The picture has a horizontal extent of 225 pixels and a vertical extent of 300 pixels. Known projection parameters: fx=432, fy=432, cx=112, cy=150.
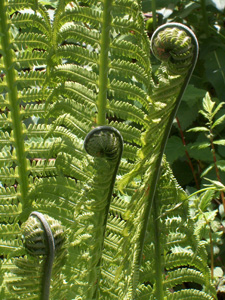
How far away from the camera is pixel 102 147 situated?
2.48 ft

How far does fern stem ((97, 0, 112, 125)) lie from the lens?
1.10m

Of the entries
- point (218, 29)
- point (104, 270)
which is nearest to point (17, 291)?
point (104, 270)

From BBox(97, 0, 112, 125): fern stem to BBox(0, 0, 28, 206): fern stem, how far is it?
0.24 meters

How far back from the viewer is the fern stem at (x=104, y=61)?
110 centimetres

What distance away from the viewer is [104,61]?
1148 mm

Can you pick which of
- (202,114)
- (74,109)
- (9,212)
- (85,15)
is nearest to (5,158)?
(9,212)

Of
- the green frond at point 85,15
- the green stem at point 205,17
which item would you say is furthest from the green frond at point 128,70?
the green stem at point 205,17

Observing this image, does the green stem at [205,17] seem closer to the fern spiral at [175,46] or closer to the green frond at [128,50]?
the green frond at [128,50]

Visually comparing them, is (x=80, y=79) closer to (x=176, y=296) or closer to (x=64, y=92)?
(x=64, y=92)

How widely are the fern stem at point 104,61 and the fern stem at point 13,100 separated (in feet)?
0.79

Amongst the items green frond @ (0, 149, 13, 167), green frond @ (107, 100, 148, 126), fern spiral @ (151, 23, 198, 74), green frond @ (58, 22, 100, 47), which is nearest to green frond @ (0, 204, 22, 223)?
green frond @ (0, 149, 13, 167)

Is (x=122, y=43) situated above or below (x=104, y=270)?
above

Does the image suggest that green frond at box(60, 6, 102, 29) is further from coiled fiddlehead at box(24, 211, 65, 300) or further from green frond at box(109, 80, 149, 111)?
coiled fiddlehead at box(24, 211, 65, 300)

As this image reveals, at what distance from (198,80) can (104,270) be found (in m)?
1.70
